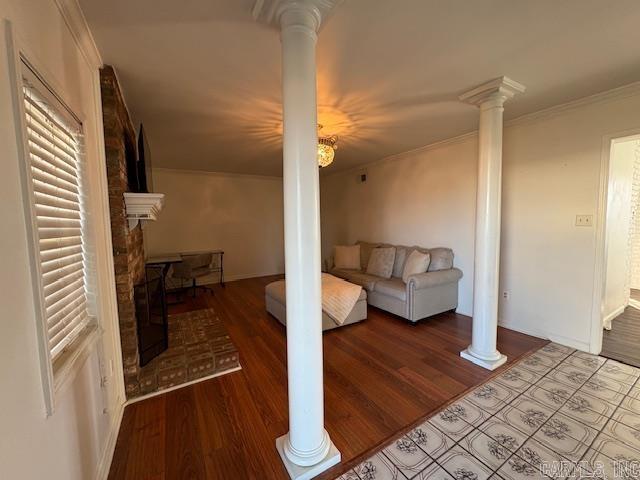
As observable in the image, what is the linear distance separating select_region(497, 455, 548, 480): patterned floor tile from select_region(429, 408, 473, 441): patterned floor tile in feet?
0.80

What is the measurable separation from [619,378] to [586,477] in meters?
1.34

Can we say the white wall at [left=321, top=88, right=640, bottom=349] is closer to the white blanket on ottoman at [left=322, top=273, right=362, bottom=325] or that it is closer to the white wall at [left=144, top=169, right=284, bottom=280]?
the white blanket on ottoman at [left=322, top=273, right=362, bottom=325]

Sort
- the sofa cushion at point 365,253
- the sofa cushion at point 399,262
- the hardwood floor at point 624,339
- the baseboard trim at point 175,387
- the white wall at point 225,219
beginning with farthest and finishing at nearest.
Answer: the white wall at point 225,219 → the sofa cushion at point 365,253 → the sofa cushion at point 399,262 → the hardwood floor at point 624,339 → the baseboard trim at point 175,387

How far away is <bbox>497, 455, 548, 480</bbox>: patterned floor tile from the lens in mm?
1396

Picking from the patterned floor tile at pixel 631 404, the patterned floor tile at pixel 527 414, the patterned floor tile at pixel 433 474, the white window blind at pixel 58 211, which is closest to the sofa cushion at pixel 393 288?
the patterned floor tile at pixel 527 414

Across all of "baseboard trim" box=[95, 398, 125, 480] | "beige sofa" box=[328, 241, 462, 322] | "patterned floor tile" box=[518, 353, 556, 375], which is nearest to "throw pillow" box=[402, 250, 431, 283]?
"beige sofa" box=[328, 241, 462, 322]

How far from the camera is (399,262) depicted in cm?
412

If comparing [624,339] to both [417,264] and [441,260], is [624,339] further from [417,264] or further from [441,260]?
[417,264]

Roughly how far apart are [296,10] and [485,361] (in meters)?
2.96

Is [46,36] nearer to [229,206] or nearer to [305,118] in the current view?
[305,118]

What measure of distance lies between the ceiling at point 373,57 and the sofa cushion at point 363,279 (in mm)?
2101

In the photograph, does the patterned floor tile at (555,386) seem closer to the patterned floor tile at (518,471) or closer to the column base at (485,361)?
the column base at (485,361)

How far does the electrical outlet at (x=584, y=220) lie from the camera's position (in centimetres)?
256

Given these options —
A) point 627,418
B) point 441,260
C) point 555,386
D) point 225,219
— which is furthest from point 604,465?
point 225,219
